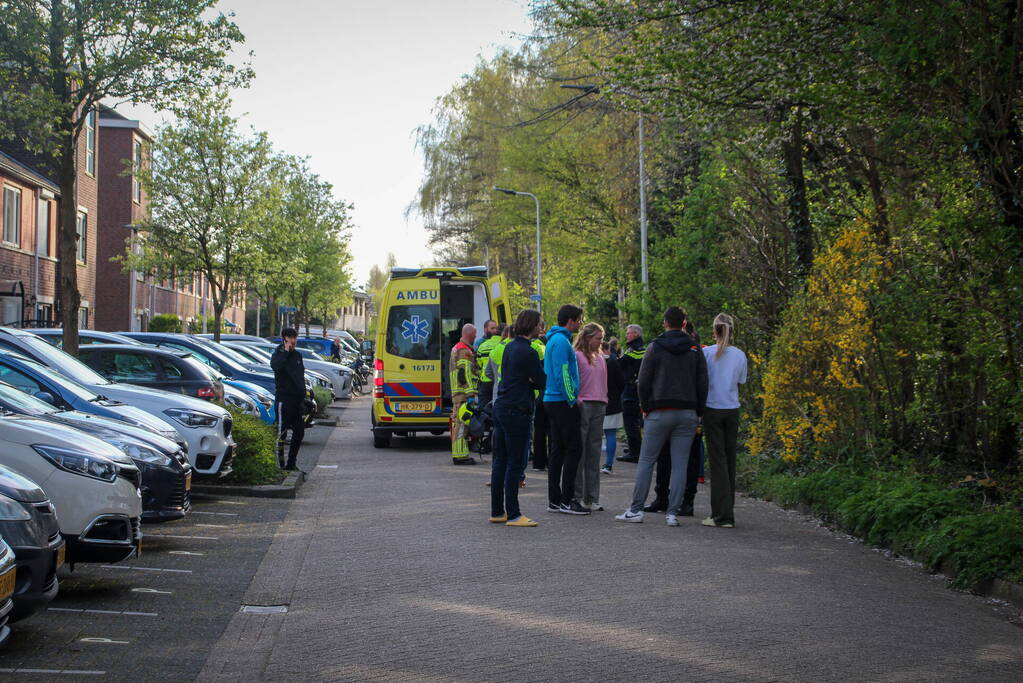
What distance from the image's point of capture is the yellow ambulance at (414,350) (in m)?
18.5

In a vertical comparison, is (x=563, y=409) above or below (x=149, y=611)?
above

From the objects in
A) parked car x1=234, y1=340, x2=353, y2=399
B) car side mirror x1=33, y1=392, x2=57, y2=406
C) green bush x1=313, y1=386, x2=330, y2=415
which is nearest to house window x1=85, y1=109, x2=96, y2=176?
parked car x1=234, y1=340, x2=353, y2=399

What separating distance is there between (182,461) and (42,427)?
6.04 feet

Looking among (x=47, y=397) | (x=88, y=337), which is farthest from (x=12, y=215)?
(x=47, y=397)

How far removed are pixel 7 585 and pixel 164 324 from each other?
45.0 metres

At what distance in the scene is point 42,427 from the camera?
7.24 metres

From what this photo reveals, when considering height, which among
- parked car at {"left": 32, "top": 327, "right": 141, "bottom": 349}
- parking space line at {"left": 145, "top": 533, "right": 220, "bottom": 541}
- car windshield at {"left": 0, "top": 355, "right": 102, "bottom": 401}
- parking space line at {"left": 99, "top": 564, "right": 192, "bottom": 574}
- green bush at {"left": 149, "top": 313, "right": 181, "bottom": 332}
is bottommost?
parking space line at {"left": 99, "top": 564, "right": 192, "bottom": 574}

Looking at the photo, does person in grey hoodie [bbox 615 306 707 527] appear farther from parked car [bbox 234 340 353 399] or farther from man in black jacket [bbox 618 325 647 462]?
parked car [bbox 234 340 353 399]

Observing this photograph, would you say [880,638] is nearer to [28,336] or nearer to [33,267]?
[28,336]

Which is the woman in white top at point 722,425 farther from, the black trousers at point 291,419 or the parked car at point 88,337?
the parked car at point 88,337

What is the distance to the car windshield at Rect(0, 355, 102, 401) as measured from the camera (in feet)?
32.6

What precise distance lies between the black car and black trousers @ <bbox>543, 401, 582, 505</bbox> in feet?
18.9

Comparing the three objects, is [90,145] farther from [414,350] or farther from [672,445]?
[672,445]

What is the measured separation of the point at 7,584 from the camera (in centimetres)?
511
